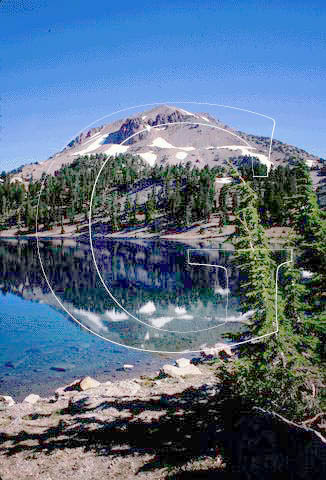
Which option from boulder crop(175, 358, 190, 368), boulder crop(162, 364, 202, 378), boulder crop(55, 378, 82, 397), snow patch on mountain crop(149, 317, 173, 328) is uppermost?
snow patch on mountain crop(149, 317, 173, 328)

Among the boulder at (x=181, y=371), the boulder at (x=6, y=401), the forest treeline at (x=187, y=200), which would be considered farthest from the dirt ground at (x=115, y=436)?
the forest treeline at (x=187, y=200)

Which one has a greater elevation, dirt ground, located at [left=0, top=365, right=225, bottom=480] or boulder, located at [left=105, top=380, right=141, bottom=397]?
dirt ground, located at [left=0, top=365, right=225, bottom=480]

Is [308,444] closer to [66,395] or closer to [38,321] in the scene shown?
[66,395]

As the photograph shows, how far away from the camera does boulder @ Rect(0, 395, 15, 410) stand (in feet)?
46.3

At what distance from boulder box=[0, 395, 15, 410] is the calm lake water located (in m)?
0.73

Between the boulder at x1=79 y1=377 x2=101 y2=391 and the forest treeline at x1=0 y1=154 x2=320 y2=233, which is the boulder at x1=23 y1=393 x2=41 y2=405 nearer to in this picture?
the boulder at x1=79 y1=377 x2=101 y2=391

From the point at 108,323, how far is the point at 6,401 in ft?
27.4

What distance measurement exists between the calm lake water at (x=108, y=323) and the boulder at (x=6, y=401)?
2.38 feet

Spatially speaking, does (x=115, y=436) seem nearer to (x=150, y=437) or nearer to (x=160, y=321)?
(x=150, y=437)

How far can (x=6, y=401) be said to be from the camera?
48.5ft

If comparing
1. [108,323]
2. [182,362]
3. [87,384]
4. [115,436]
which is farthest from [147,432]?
[108,323]

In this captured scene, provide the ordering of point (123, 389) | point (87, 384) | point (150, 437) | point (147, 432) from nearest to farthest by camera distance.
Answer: point (150, 437) < point (147, 432) < point (123, 389) < point (87, 384)

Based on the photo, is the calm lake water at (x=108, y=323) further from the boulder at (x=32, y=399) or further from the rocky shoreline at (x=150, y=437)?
the rocky shoreline at (x=150, y=437)

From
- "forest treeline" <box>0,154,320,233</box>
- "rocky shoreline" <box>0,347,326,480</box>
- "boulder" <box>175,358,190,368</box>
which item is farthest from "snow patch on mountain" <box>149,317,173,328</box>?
"forest treeline" <box>0,154,320,233</box>
